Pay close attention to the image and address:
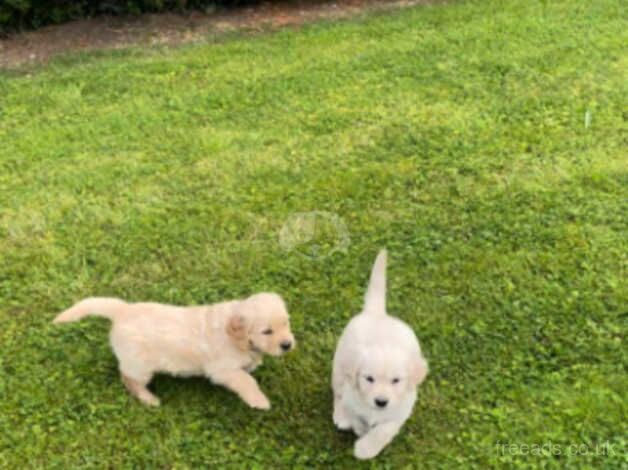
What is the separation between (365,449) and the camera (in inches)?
146

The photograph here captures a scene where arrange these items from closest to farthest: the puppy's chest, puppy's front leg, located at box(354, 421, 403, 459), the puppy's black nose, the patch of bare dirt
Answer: the puppy's black nose < puppy's front leg, located at box(354, 421, 403, 459) < the puppy's chest < the patch of bare dirt

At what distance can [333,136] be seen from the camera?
6.15 meters

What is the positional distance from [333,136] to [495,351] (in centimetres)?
254

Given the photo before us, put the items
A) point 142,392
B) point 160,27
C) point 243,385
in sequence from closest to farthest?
point 243,385, point 142,392, point 160,27

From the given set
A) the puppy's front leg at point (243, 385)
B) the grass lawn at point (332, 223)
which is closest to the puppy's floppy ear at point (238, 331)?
the puppy's front leg at point (243, 385)

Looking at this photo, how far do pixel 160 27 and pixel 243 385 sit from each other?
210 inches

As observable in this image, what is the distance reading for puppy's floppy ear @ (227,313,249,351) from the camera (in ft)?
12.3

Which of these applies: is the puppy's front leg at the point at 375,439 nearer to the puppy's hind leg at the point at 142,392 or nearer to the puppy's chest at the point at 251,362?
the puppy's chest at the point at 251,362

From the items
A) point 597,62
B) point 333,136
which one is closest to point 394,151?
point 333,136

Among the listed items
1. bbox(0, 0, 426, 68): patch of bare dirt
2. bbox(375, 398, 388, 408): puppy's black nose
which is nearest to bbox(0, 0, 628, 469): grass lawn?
bbox(0, 0, 426, 68): patch of bare dirt

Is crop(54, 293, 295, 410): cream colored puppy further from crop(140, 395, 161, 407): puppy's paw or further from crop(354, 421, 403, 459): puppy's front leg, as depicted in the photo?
crop(354, 421, 403, 459): puppy's front leg

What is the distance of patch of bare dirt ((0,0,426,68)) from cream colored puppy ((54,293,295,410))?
4582mm

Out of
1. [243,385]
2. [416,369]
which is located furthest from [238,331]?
[416,369]

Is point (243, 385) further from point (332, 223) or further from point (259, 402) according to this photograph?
point (332, 223)
